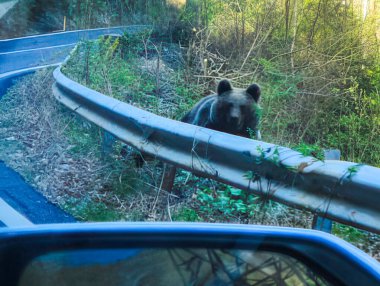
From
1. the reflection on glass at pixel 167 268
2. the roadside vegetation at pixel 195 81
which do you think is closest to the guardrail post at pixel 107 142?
the roadside vegetation at pixel 195 81

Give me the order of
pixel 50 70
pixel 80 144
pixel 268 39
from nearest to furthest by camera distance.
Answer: pixel 80 144 → pixel 50 70 → pixel 268 39

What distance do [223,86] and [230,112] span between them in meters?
0.31

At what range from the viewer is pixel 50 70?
6797mm

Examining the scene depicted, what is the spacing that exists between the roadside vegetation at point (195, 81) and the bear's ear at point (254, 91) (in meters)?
0.27

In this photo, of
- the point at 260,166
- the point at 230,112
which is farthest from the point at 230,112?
the point at 260,166

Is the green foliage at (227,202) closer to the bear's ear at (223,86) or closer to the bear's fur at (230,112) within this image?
the bear's fur at (230,112)

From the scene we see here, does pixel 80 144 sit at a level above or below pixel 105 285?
below

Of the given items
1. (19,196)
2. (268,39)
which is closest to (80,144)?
(19,196)

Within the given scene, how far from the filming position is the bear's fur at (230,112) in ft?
20.4

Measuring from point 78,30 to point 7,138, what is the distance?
72.4 inches

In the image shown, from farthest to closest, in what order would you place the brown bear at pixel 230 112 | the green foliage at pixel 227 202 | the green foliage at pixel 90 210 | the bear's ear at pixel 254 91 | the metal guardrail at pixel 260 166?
the brown bear at pixel 230 112 < the bear's ear at pixel 254 91 < the green foliage at pixel 90 210 < the green foliage at pixel 227 202 < the metal guardrail at pixel 260 166

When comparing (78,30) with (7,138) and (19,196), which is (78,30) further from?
(19,196)

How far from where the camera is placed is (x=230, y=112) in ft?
20.6

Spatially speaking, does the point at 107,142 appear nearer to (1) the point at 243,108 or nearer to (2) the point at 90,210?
(2) the point at 90,210
